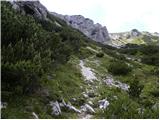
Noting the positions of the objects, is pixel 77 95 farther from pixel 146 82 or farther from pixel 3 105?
pixel 146 82

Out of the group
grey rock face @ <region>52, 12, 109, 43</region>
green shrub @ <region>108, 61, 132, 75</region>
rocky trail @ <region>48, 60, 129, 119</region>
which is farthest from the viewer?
grey rock face @ <region>52, 12, 109, 43</region>

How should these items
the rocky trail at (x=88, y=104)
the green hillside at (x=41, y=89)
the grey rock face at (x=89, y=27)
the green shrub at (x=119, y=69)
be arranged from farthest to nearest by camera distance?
the grey rock face at (x=89, y=27), the green shrub at (x=119, y=69), the rocky trail at (x=88, y=104), the green hillside at (x=41, y=89)

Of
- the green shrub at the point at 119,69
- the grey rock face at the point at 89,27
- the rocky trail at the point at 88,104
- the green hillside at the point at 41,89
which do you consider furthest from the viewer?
the grey rock face at the point at 89,27

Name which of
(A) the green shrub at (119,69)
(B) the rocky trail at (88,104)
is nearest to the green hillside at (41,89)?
(B) the rocky trail at (88,104)

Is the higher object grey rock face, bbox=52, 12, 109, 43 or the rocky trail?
the rocky trail

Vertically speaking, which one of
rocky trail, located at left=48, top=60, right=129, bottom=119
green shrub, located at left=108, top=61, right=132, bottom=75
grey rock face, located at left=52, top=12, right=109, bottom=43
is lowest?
grey rock face, located at left=52, top=12, right=109, bottom=43

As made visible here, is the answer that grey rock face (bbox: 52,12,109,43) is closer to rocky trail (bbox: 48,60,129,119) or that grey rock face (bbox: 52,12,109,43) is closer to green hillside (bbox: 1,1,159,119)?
rocky trail (bbox: 48,60,129,119)

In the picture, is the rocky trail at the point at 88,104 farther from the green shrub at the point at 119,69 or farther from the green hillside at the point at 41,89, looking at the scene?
the green shrub at the point at 119,69

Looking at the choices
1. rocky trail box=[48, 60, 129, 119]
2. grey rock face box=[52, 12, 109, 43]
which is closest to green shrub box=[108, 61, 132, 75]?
rocky trail box=[48, 60, 129, 119]

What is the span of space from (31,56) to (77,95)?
376cm

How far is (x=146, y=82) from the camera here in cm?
2577

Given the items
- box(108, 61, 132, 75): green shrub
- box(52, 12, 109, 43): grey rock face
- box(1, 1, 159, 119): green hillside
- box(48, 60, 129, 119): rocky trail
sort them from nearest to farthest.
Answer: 1. box(1, 1, 159, 119): green hillside
2. box(48, 60, 129, 119): rocky trail
3. box(108, 61, 132, 75): green shrub
4. box(52, 12, 109, 43): grey rock face

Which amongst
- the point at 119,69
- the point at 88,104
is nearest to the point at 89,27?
Result: the point at 119,69

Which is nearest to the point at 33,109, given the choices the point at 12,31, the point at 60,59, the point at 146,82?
the point at 12,31
